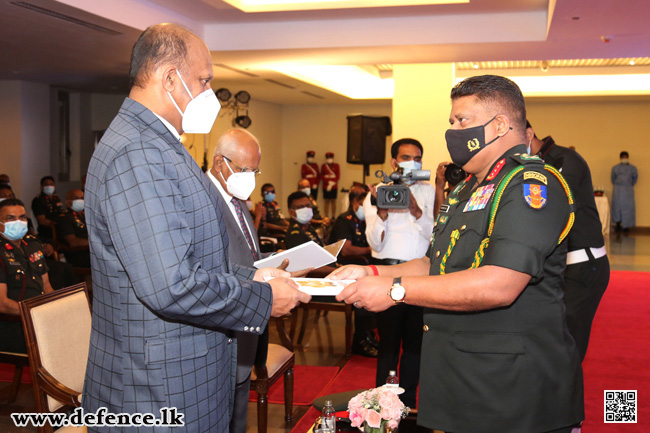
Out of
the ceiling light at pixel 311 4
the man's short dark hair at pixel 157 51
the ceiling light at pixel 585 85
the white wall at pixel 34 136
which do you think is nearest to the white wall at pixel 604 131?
the ceiling light at pixel 585 85

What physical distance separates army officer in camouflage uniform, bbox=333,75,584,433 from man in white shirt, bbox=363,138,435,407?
1.70 meters

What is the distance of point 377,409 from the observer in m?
2.06

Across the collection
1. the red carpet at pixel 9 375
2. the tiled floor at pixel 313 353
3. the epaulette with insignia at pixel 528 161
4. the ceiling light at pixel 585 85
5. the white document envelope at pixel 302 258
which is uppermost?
the ceiling light at pixel 585 85

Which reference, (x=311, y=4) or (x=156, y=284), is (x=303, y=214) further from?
(x=156, y=284)

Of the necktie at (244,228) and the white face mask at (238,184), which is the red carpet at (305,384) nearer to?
the necktie at (244,228)

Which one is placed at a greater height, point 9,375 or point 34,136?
point 34,136

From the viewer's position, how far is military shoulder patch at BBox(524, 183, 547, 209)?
163cm

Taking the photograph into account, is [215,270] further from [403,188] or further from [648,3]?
[648,3]

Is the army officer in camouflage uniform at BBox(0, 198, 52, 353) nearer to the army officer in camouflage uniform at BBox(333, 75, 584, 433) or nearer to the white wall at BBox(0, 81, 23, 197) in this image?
the army officer in camouflage uniform at BBox(333, 75, 584, 433)

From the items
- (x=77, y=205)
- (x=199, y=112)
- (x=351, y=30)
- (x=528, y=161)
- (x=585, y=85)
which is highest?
(x=585, y=85)

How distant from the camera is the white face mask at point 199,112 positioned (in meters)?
1.68

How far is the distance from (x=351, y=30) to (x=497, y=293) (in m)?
6.28

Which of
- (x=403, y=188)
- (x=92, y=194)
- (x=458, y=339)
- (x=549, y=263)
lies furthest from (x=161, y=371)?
(x=403, y=188)

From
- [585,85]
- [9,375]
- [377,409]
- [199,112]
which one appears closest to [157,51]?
[199,112]
